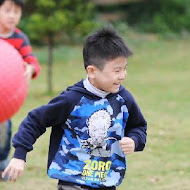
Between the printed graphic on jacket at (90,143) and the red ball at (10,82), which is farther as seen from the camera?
the red ball at (10,82)

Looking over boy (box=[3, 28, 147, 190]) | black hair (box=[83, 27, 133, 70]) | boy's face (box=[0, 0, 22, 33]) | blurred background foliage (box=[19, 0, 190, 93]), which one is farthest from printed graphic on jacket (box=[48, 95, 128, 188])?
blurred background foliage (box=[19, 0, 190, 93])

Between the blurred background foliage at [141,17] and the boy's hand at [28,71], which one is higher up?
the blurred background foliage at [141,17]

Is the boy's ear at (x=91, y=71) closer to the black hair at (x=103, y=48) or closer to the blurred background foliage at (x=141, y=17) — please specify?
the black hair at (x=103, y=48)

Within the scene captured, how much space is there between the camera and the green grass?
6316 mm

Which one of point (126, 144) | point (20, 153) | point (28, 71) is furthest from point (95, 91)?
point (28, 71)

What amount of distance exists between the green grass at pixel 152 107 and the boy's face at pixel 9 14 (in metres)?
1.49

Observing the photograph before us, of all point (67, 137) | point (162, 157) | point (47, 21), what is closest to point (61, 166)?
point (67, 137)

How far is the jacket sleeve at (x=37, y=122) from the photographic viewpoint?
378 centimetres

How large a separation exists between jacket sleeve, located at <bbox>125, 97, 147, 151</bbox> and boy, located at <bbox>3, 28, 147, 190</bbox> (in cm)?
2

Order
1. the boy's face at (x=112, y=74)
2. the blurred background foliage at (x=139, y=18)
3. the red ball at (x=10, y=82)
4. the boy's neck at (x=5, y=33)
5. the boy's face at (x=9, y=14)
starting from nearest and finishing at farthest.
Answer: the boy's face at (x=112, y=74), the red ball at (x=10, y=82), the boy's face at (x=9, y=14), the boy's neck at (x=5, y=33), the blurred background foliage at (x=139, y=18)

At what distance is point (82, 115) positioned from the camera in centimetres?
393

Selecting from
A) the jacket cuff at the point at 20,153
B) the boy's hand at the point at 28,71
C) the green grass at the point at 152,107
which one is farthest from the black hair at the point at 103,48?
the green grass at the point at 152,107

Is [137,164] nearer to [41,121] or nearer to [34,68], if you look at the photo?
[34,68]

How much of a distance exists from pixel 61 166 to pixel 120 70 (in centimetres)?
69
